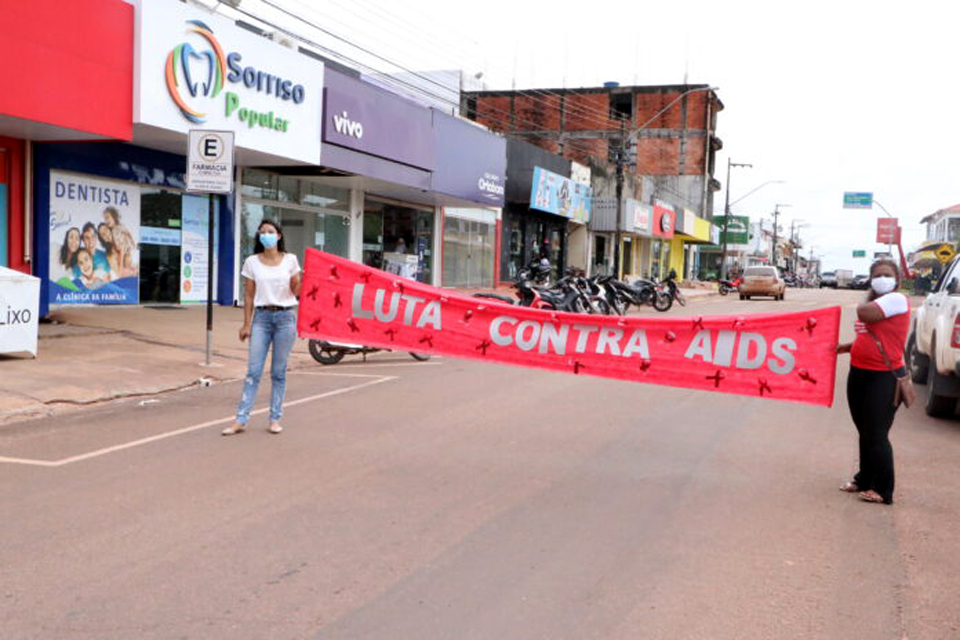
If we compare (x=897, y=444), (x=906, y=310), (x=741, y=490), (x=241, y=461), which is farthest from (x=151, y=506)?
(x=897, y=444)

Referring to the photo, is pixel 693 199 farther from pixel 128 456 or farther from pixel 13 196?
pixel 128 456

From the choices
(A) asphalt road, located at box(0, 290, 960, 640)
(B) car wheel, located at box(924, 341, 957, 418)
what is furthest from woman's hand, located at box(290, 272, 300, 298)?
(B) car wheel, located at box(924, 341, 957, 418)

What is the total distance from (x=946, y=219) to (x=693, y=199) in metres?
58.5

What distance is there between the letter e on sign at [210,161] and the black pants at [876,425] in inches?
309

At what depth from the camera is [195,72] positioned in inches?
596

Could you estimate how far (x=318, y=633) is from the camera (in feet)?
12.4

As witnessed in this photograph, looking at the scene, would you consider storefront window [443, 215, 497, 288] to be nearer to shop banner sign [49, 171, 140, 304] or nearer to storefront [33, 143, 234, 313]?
storefront [33, 143, 234, 313]

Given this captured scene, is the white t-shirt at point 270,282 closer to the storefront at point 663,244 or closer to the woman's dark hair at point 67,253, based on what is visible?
the woman's dark hair at point 67,253

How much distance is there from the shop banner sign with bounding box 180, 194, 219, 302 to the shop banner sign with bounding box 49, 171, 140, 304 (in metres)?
1.25

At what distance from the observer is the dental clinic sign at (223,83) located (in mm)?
14281

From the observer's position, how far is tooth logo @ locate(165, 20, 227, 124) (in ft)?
48.2

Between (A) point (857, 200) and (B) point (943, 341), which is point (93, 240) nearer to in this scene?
(B) point (943, 341)

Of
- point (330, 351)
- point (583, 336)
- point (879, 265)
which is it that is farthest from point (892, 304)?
point (330, 351)

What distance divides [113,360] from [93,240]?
18.8 feet
